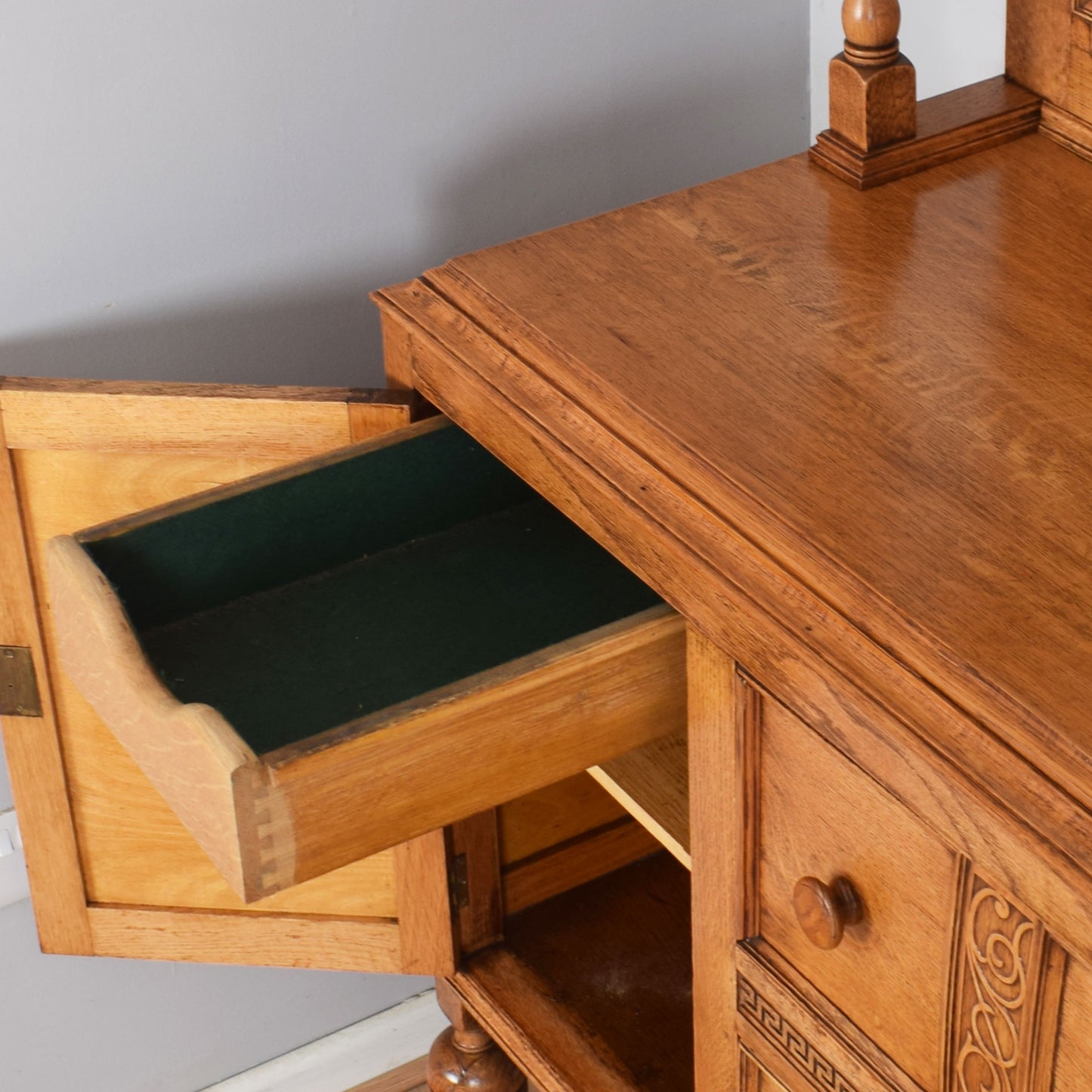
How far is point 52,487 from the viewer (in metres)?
1.04

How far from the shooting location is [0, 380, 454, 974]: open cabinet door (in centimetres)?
100

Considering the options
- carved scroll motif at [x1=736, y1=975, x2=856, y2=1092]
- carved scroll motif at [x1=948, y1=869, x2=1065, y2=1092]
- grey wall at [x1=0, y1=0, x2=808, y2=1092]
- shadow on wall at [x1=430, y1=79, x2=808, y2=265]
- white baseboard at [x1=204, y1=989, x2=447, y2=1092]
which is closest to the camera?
carved scroll motif at [x1=948, y1=869, x2=1065, y2=1092]

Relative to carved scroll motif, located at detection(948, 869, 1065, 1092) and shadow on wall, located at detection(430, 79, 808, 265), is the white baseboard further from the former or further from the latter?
carved scroll motif, located at detection(948, 869, 1065, 1092)

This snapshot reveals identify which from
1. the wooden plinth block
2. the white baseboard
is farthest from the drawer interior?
the white baseboard

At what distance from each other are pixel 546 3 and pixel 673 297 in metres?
0.42

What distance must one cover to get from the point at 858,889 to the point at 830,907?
0.02m

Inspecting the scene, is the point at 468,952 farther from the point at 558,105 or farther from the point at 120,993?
the point at 558,105

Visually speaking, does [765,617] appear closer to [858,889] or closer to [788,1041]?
[858,889]

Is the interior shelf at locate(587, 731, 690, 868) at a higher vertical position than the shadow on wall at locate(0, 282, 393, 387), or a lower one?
lower

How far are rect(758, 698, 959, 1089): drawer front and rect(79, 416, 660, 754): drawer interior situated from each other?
17 centimetres

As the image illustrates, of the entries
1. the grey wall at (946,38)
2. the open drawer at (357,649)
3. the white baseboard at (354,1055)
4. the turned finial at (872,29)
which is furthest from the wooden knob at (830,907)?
the white baseboard at (354,1055)

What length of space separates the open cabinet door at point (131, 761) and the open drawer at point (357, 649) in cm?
8

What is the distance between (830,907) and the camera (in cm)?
72

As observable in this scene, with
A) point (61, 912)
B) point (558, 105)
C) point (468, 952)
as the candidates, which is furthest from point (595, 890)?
point (558, 105)
